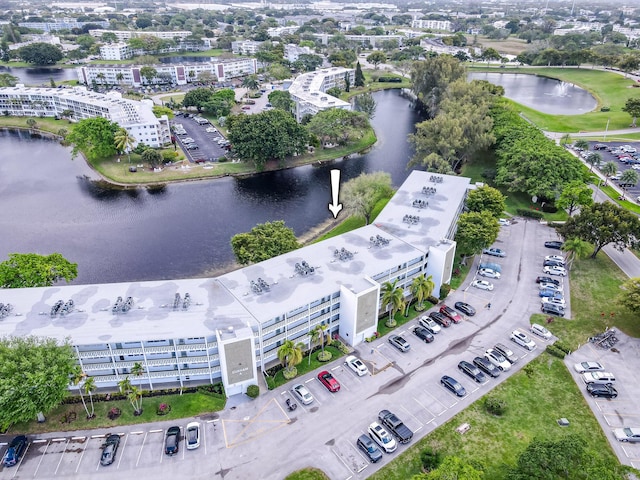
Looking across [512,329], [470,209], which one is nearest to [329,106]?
[470,209]

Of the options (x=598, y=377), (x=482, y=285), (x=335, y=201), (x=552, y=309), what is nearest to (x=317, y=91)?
(x=335, y=201)

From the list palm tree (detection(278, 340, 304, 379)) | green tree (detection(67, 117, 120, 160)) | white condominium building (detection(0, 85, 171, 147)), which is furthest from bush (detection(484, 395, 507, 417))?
white condominium building (detection(0, 85, 171, 147))

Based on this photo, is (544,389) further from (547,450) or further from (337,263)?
(337,263)

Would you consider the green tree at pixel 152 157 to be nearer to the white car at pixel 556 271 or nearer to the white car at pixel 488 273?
the white car at pixel 488 273

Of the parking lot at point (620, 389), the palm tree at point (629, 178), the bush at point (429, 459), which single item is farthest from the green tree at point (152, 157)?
the palm tree at point (629, 178)

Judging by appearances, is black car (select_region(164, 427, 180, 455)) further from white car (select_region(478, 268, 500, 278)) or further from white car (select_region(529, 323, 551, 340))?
white car (select_region(478, 268, 500, 278))
